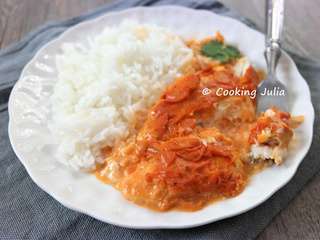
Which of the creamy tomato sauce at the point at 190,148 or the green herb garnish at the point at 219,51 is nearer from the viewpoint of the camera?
the creamy tomato sauce at the point at 190,148

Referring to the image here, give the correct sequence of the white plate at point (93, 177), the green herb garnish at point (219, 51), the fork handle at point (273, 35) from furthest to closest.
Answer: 1. the green herb garnish at point (219, 51)
2. the fork handle at point (273, 35)
3. the white plate at point (93, 177)

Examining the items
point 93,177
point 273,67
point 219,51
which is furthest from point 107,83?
point 273,67

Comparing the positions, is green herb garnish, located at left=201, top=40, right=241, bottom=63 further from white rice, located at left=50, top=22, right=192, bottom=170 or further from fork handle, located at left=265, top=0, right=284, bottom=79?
fork handle, located at left=265, top=0, right=284, bottom=79

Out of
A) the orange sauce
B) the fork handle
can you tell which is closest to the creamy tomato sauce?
the orange sauce

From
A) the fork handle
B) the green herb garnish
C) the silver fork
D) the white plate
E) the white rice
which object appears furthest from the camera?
the green herb garnish

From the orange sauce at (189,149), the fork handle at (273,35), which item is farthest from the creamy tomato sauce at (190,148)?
the fork handle at (273,35)

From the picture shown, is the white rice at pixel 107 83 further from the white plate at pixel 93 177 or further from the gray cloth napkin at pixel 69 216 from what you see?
the gray cloth napkin at pixel 69 216
